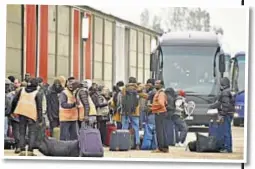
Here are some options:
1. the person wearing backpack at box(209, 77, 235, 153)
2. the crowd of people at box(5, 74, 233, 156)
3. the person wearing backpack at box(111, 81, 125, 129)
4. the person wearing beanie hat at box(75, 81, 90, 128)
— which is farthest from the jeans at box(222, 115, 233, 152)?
the person wearing beanie hat at box(75, 81, 90, 128)

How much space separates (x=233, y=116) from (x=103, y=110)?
0.90 m

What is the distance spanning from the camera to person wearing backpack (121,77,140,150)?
556 cm

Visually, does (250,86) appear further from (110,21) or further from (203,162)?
(110,21)

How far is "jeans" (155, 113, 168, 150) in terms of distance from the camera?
18.2 ft

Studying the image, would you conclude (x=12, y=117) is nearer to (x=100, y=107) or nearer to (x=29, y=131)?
(x=29, y=131)

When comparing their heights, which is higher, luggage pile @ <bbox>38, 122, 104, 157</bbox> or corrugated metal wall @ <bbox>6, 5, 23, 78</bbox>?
corrugated metal wall @ <bbox>6, 5, 23, 78</bbox>

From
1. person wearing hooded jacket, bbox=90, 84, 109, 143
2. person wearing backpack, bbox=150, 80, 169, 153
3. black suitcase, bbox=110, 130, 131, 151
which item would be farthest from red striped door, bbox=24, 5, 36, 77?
person wearing backpack, bbox=150, 80, 169, 153

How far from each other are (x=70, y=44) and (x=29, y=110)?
540mm

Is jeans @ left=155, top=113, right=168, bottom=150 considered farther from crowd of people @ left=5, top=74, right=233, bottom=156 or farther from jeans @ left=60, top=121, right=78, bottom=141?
jeans @ left=60, top=121, right=78, bottom=141

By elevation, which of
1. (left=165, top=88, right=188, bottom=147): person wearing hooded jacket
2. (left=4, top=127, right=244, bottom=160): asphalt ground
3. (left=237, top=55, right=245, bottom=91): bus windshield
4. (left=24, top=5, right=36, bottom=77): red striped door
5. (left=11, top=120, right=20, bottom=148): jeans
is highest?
(left=24, top=5, right=36, bottom=77): red striped door

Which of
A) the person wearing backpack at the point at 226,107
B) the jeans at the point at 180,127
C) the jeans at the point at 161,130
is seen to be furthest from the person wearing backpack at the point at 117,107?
the person wearing backpack at the point at 226,107

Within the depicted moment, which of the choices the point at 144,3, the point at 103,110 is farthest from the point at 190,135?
the point at 144,3

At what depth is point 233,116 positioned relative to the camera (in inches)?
216

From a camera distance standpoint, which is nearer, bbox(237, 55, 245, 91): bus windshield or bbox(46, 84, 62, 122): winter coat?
bbox(237, 55, 245, 91): bus windshield
